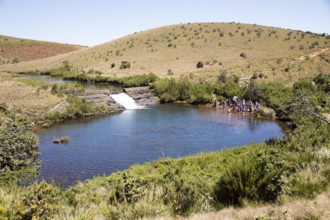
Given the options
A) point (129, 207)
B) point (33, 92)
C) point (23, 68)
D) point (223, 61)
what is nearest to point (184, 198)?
point (129, 207)

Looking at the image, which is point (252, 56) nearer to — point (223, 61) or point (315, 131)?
point (223, 61)

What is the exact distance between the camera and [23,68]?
304 feet

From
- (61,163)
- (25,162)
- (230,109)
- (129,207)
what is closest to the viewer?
(129,207)

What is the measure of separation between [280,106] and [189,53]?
43.4 meters

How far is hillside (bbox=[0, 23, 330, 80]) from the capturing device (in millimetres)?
59469

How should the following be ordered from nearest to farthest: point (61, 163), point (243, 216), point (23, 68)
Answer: point (243, 216) → point (61, 163) → point (23, 68)

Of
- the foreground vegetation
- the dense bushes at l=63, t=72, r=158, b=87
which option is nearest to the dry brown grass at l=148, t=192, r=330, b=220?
the foreground vegetation

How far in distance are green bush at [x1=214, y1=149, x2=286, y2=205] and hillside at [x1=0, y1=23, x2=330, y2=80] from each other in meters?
45.4

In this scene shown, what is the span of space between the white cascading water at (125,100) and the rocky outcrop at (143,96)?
0.74 metres

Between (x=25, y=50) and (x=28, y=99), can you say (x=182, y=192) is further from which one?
(x=25, y=50)

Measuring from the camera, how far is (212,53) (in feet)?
254

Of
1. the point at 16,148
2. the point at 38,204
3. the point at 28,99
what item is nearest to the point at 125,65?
the point at 28,99

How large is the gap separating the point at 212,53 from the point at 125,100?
36752 mm

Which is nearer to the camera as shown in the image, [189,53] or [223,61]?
[223,61]
